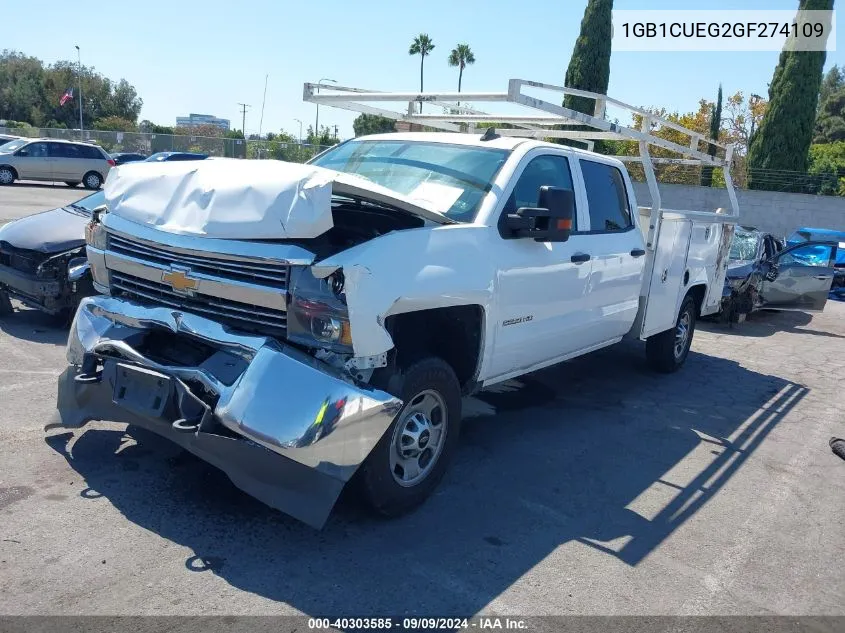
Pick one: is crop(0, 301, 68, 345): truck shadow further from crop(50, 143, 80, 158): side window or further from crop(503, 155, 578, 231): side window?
crop(50, 143, 80, 158): side window

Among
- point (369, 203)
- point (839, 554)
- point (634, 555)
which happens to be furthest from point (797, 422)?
point (369, 203)

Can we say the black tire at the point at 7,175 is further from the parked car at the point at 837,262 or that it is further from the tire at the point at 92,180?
the parked car at the point at 837,262

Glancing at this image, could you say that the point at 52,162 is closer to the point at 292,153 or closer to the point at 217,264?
the point at 292,153

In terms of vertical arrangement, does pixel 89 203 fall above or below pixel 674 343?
above

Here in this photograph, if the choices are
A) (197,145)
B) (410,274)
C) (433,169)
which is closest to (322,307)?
(410,274)

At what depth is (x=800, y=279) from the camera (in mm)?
11797

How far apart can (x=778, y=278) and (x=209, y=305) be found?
10.4 m

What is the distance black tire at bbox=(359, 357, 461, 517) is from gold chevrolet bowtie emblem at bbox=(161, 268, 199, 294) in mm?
1148

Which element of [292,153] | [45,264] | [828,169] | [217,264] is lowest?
[45,264]

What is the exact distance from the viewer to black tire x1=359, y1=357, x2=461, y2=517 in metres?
3.95

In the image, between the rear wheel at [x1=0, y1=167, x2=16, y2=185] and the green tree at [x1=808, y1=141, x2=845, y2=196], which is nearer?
the green tree at [x1=808, y1=141, x2=845, y2=196]

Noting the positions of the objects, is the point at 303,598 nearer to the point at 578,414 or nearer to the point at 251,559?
the point at 251,559

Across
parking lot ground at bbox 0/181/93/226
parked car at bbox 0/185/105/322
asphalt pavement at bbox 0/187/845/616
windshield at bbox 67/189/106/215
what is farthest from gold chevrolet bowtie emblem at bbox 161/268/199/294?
parking lot ground at bbox 0/181/93/226

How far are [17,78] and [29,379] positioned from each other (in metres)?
71.0
